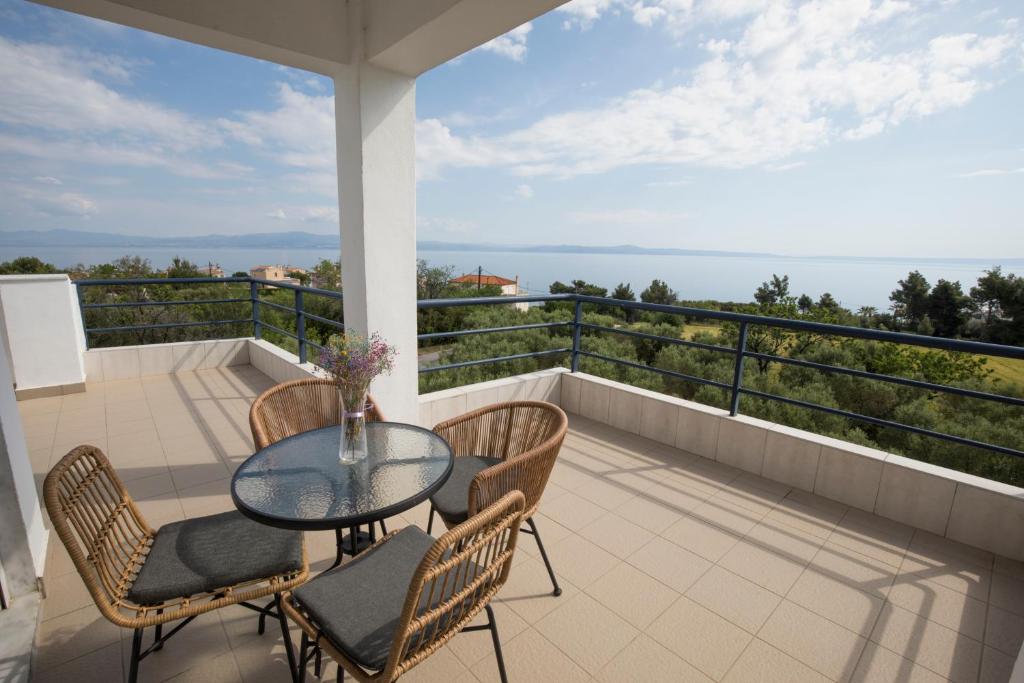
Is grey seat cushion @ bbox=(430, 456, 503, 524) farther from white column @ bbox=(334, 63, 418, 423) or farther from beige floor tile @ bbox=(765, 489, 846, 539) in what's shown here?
beige floor tile @ bbox=(765, 489, 846, 539)

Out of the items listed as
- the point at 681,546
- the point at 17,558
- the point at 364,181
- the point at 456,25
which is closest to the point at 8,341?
the point at 17,558

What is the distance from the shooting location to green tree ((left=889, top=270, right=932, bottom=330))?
1348cm

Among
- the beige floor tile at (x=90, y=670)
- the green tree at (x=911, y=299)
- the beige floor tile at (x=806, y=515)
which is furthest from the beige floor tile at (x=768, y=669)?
the green tree at (x=911, y=299)

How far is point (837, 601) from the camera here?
5.59ft

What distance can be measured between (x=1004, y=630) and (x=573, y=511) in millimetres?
1658

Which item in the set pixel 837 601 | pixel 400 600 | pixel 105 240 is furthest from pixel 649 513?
pixel 105 240

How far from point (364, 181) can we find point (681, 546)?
252cm

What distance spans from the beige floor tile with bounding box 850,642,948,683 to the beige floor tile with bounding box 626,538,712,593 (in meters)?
0.56

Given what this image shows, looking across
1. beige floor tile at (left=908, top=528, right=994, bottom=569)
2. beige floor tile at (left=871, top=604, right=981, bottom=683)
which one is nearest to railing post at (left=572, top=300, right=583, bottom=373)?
beige floor tile at (left=908, top=528, right=994, bottom=569)

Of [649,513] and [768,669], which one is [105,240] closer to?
[649,513]

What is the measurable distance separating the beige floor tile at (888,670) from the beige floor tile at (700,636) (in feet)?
1.08

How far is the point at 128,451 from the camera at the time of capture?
9.61 feet

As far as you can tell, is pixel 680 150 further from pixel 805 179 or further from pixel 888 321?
pixel 888 321

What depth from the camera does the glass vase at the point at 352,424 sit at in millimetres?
1400
